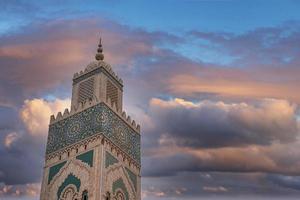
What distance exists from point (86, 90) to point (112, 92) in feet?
5.39

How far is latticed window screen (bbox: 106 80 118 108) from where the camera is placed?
3209 cm

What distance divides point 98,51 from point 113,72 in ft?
7.20

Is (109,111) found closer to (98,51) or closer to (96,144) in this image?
(96,144)

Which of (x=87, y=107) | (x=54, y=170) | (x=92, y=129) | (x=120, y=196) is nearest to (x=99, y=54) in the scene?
(x=87, y=107)

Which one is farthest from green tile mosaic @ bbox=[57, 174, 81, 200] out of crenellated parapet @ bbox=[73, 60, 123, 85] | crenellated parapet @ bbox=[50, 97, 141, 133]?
crenellated parapet @ bbox=[73, 60, 123, 85]

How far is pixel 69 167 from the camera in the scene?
95.6 ft

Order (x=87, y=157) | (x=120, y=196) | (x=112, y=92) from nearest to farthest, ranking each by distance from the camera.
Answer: (x=87, y=157)
(x=120, y=196)
(x=112, y=92)

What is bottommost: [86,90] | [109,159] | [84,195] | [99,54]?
[84,195]

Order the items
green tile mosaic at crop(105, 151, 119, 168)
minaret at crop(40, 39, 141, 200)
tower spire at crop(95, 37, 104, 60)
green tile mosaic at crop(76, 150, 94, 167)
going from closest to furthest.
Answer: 1. minaret at crop(40, 39, 141, 200)
2. green tile mosaic at crop(76, 150, 94, 167)
3. green tile mosaic at crop(105, 151, 119, 168)
4. tower spire at crop(95, 37, 104, 60)

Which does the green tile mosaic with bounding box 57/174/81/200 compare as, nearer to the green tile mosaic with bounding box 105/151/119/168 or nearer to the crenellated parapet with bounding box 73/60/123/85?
the green tile mosaic with bounding box 105/151/119/168

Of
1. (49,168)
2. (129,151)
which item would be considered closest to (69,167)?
(49,168)

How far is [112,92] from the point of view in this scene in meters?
32.5

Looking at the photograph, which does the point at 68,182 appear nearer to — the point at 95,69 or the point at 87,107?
the point at 87,107

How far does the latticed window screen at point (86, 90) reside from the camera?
3180cm
